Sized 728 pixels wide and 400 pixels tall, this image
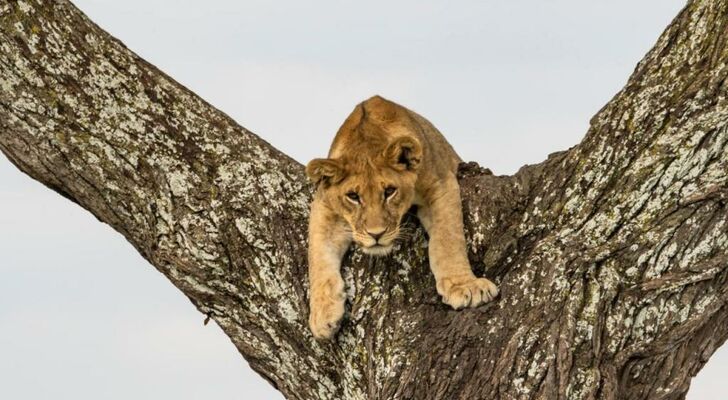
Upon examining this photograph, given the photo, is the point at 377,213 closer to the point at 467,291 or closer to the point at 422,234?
the point at 422,234

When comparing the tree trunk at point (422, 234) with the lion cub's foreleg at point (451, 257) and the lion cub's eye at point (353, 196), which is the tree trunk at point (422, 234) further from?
the lion cub's eye at point (353, 196)

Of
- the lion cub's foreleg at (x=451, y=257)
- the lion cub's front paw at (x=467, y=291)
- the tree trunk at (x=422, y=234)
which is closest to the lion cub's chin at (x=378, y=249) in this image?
the tree trunk at (x=422, y=234)

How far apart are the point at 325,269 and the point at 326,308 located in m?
0.23

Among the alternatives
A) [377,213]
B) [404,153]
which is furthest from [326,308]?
[404,153]

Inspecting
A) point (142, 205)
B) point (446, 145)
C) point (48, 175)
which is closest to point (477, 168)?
point (446, 145)

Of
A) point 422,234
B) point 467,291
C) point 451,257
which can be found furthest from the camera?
→ point 422,234

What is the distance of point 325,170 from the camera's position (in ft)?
22.6

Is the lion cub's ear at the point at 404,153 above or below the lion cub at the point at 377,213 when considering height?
above

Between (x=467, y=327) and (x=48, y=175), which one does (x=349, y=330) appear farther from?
(x=48, y=175)

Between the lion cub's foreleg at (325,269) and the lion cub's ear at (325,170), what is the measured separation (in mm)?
148

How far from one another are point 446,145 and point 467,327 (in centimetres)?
165

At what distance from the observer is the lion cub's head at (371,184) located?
22.3 ft

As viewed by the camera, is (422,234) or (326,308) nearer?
(326,308)

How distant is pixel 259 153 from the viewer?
24.1 feet
